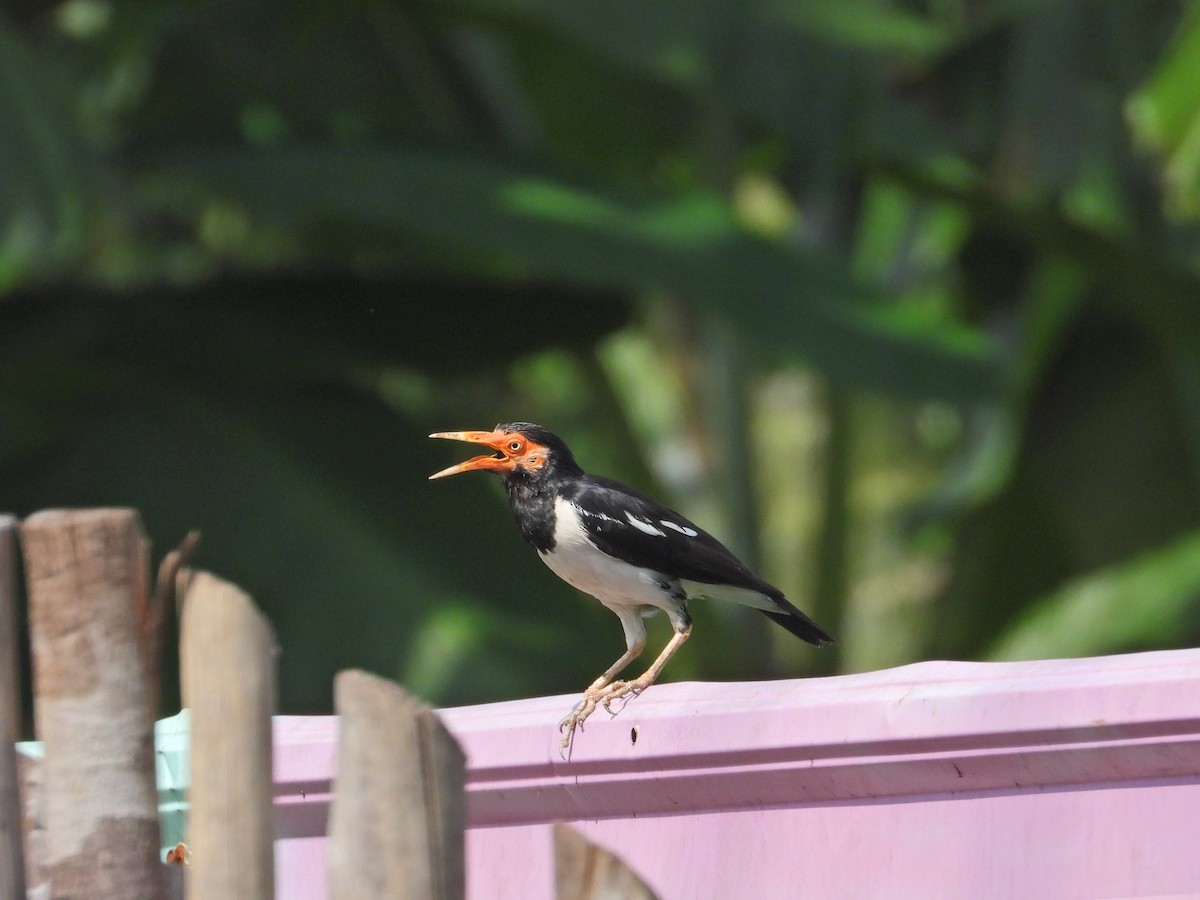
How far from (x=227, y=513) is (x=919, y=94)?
6.01 metres

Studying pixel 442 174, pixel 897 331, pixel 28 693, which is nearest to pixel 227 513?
pixel 28 693

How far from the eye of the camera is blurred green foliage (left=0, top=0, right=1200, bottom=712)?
6.99 metres

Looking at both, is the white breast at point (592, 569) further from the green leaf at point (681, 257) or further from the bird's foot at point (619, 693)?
the green leaf at point (681, 257)

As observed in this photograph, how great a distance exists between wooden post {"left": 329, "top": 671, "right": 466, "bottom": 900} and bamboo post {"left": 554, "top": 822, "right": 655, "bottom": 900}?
0.15 m

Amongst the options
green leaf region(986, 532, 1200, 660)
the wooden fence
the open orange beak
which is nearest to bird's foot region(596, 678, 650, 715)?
the open orange beak

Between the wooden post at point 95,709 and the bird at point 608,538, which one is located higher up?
the bird at point 608,538

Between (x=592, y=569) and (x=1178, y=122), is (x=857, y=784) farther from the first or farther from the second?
(x=1178, y=122)

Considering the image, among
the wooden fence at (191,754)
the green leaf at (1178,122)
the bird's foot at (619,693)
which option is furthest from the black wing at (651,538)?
the green leaf at (1178,122)

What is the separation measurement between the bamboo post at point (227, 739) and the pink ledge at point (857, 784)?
2.64ft

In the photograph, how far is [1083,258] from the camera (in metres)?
8.42

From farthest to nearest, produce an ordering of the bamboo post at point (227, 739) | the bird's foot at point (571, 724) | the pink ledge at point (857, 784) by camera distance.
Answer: the bird's foot at point (571, 724), the pink ledge at point (857, 784), the bamboo post at point (227, 739)

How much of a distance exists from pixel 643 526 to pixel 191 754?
3.89 feet

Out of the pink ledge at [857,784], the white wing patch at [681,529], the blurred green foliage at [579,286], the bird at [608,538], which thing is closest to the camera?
the pink ledge at [857,784]

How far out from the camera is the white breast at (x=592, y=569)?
3.10 metres
